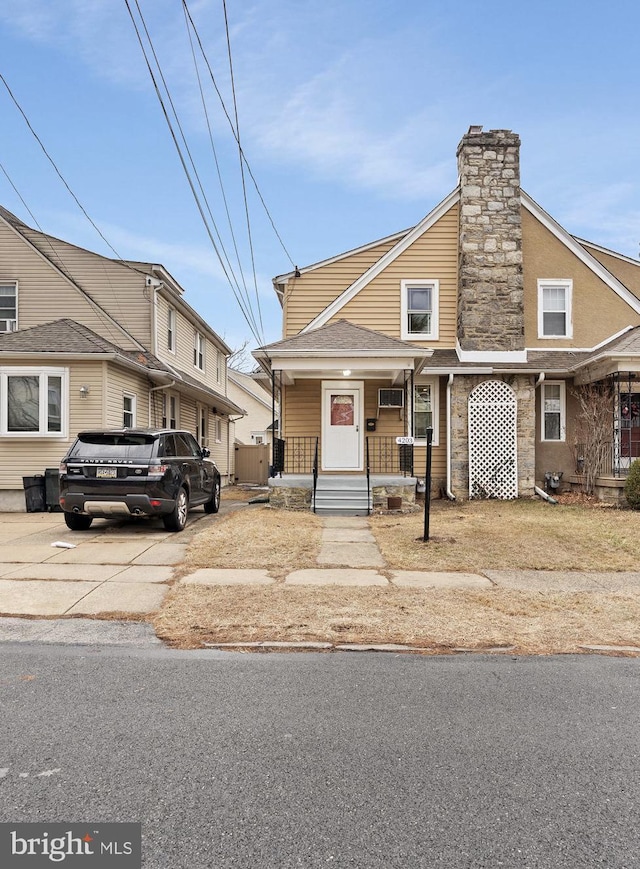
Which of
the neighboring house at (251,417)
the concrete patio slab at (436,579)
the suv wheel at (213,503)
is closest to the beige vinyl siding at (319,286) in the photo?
the suv wheel at (213,503)

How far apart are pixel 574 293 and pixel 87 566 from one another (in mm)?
14112

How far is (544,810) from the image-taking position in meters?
2.45

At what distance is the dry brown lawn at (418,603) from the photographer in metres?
4.73

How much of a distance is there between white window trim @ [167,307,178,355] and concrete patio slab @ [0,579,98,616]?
41.1 ft

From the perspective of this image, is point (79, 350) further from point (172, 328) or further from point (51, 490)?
point (172, 328)

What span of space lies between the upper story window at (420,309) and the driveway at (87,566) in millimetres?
8192

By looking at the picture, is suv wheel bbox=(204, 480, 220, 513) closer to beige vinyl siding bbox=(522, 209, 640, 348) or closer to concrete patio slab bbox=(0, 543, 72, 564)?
concrete patio slab bbox=(0, 543, 72, 564)

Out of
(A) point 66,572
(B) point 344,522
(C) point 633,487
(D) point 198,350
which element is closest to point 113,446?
(A) point 66,572

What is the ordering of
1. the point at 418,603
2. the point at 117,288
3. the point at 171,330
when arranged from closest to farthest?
the point at 418,603, the point at 117,288, the point at 171,330

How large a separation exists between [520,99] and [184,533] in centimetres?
1329

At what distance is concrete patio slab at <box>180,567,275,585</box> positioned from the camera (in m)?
6.41

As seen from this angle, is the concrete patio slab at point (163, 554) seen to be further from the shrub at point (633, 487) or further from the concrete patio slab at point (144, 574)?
the shrub at point (633, 487)

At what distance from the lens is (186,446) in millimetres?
11273

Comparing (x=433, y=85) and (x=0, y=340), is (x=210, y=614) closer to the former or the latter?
(x=0, y=340)
